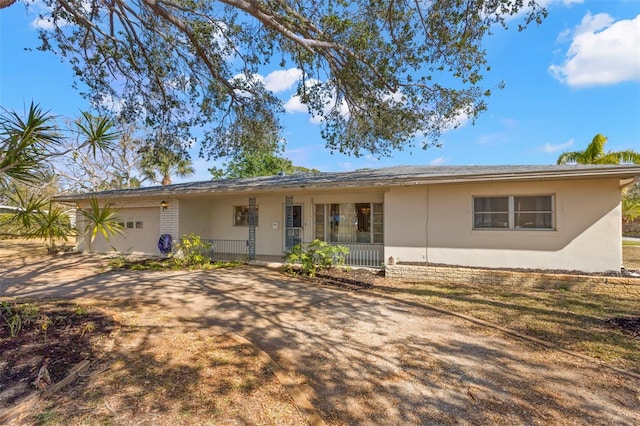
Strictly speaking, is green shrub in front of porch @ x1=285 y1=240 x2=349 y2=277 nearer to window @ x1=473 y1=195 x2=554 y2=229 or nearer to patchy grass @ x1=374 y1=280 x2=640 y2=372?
patchy grass @ x1=374 y1=280 x2=640 y2=372

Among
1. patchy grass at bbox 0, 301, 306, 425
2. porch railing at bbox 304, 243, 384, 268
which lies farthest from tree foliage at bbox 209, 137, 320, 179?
patchy grass at bbox 0, 301, 306, 425

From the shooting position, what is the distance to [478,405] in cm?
287

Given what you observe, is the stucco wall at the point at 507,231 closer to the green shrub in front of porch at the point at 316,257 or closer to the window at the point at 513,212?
the window at the point at 513,212

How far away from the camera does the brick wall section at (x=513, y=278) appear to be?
7.14 metres

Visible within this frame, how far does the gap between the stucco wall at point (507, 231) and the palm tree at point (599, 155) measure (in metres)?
9.14

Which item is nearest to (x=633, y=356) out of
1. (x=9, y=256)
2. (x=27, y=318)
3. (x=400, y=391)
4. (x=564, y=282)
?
(x=400, y=391)

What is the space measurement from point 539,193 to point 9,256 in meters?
20.1

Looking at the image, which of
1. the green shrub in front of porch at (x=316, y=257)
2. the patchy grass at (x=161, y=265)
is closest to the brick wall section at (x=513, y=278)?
the green shrub in front of porch at (x=316, y=257)

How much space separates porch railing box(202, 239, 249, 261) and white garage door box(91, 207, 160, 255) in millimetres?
2366

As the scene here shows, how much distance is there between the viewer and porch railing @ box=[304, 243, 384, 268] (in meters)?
10.5

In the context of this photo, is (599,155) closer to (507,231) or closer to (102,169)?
(507,231)

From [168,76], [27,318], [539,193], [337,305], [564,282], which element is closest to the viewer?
[27,318]

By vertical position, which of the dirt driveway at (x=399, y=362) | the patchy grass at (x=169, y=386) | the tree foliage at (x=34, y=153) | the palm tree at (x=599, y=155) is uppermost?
the palm tree at (x=599, y=155)

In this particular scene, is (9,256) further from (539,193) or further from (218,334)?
(539,193)
